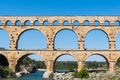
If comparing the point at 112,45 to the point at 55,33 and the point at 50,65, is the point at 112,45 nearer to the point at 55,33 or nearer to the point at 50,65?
the point at 55,33

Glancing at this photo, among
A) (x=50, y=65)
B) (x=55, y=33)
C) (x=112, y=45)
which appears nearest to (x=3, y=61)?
(x=50, y=65)

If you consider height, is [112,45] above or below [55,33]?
below

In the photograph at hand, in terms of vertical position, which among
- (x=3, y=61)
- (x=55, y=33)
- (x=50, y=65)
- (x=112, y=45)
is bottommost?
(x=50, y=65)

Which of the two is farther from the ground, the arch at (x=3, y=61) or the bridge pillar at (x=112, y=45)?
the bridge pillar at (x=112, y=45)

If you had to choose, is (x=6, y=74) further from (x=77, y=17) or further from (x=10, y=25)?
(x=77, y=17)

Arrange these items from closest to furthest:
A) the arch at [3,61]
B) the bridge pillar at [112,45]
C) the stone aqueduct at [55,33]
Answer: the bridge pillar at [112,45] < the stone aqueduct at [55,33] < the arch at [3,61]

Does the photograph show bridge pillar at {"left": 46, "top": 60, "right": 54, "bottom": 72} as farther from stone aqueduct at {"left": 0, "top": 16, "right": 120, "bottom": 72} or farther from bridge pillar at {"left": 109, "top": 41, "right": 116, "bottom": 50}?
bridge pillar at {"left": 109, "top": 41, "right": 116, "bottom": 50}

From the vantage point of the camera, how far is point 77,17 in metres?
75.8

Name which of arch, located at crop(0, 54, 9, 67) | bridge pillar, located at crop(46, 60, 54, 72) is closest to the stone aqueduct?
bridge pillar, located at crop(46, 60, 54, 72)

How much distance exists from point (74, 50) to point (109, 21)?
9618mm

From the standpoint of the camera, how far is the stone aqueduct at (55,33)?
74125 mm

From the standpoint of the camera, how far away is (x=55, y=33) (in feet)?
249

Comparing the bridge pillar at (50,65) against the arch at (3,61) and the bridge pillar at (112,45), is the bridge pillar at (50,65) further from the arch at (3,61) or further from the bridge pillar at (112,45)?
the bridge pillar at (112,45)

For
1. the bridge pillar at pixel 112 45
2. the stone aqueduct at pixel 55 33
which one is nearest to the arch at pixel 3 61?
the stone aqueduct at pixel 55 33
